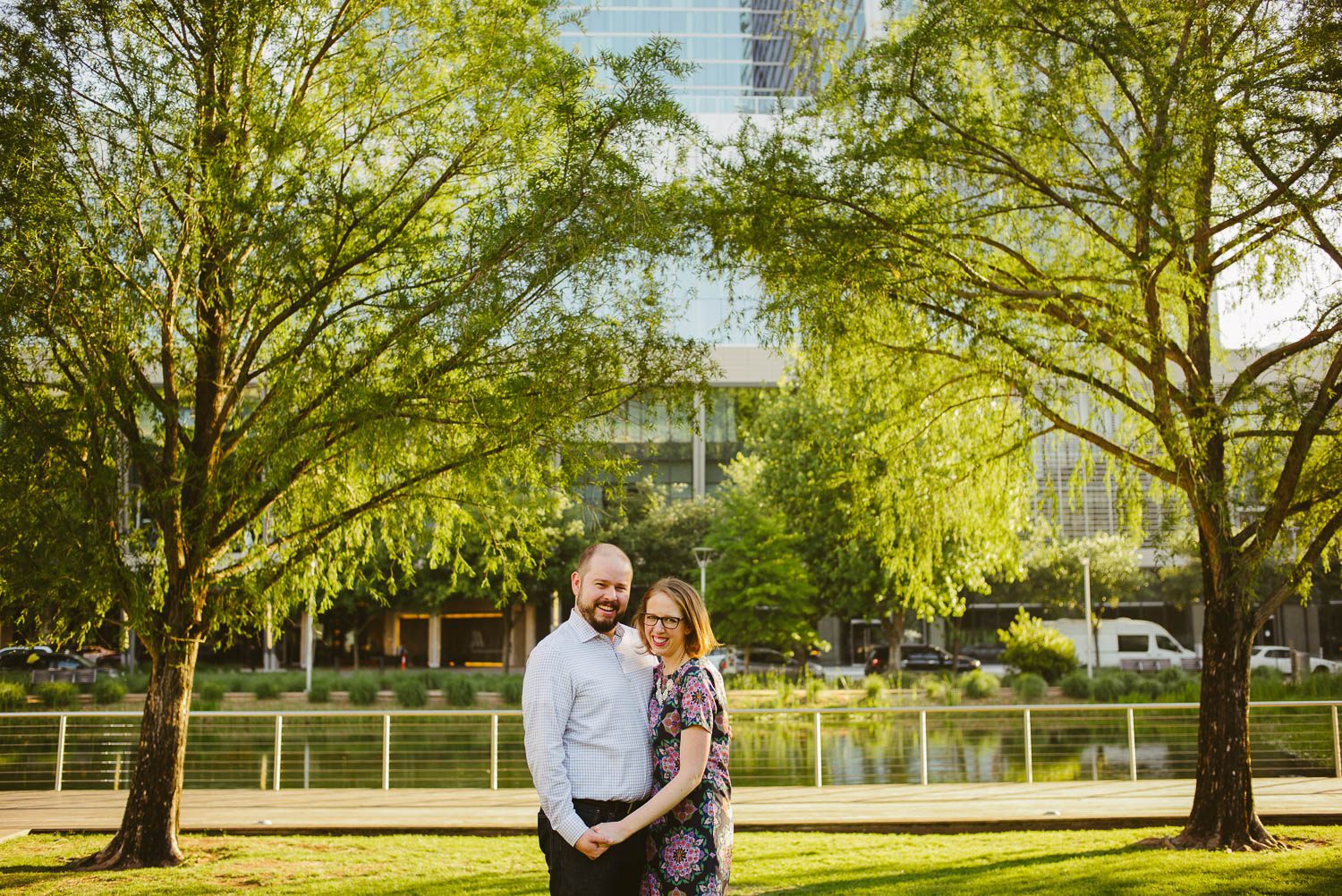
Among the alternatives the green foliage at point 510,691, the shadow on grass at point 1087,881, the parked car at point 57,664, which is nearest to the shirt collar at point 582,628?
the shadow on grass at point 1087,881

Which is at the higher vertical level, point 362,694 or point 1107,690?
point 1107,690

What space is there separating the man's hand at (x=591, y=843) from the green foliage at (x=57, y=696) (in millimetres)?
25927

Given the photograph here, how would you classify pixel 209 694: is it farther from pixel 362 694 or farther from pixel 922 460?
pixel 922 460

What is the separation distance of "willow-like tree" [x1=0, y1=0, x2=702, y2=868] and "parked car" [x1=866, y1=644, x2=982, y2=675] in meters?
30.8

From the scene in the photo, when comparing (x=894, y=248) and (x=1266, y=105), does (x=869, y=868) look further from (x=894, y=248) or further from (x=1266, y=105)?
(x=1266, y=105)

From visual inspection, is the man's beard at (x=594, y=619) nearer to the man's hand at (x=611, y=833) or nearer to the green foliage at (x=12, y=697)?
the man's hand at (x=611, y=833)

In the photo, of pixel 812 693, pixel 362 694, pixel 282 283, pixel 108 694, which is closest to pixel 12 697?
pixel 108 694

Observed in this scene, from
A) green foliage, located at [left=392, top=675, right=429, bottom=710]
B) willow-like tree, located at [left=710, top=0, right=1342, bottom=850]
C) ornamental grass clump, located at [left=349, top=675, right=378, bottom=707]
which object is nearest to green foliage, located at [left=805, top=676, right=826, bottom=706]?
green foliage, located at [left=392, top=675, right=429, bottom=710]

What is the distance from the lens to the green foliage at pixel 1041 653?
30656 mm

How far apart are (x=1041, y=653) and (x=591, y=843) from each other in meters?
29.6

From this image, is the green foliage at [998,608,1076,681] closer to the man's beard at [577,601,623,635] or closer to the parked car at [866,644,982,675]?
the parked car at [866,644,982,675]

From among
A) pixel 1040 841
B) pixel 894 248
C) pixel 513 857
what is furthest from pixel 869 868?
pixel 894 248

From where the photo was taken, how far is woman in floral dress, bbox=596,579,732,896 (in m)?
3.66

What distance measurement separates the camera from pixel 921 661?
129 ft
